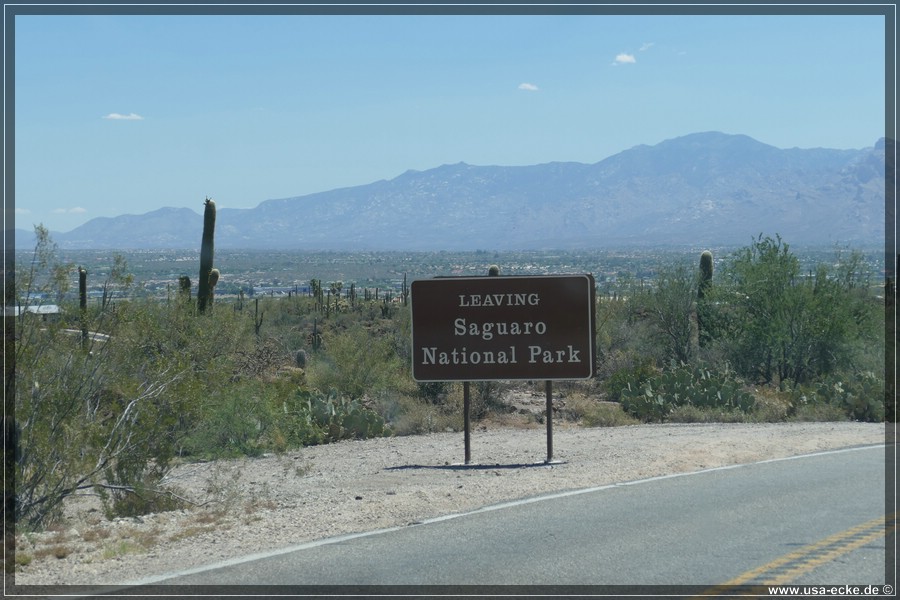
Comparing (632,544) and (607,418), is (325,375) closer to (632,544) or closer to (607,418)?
(607,418)

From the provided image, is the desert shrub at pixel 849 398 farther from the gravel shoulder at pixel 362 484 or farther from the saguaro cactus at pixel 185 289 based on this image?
the saguaro cactus at pixel 185 289

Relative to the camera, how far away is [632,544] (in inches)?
364

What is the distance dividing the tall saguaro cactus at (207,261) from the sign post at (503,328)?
12.4m

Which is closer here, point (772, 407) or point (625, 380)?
point (772, 407)

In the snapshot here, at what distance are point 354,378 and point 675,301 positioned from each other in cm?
1304

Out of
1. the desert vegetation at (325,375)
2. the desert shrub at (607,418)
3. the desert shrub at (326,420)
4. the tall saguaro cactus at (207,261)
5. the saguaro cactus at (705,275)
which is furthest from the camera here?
the saguaro cactus at (705,275)

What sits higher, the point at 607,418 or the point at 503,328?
the point at 503,328

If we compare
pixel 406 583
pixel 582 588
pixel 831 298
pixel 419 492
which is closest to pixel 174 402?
pixel 419 492

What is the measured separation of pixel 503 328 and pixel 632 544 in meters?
6.30

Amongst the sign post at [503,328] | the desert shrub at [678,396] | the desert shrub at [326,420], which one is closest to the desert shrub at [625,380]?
the desert shrub at [678,396]

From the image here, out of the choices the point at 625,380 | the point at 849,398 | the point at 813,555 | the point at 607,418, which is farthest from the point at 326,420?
the point at 813,555

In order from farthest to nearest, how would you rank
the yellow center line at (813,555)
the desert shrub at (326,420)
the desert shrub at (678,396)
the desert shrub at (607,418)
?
the desert shrub at (678,396), the desert shrub at (607,418), the desert shrub at (326,420), the yellow center line at (813,555)

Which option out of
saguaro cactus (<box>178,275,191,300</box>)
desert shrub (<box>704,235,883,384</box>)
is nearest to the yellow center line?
desert shrub (<box>704,235,883,384</box>)

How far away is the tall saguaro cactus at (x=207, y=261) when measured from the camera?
27.5 m
